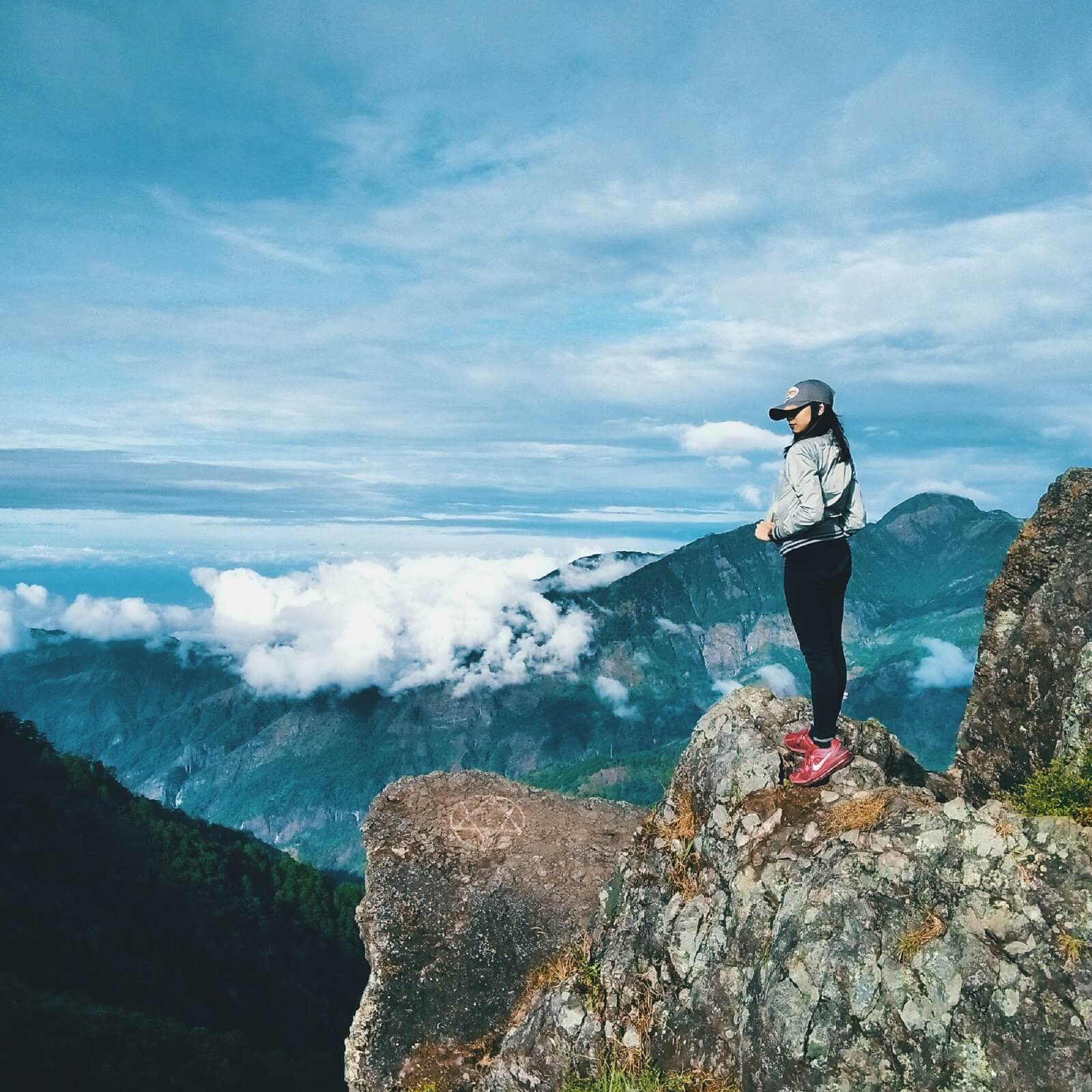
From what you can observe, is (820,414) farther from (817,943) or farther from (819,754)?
(817,943)

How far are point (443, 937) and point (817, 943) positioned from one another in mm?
10584

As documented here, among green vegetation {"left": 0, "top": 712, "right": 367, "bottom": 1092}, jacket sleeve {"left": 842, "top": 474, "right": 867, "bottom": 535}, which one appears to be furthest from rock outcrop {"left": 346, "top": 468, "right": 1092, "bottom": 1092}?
green vegetation {"left": 0, "top": 712, "right": 367, "bottom": 1092}

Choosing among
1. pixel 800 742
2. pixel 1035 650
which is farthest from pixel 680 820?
pixel 1035 650

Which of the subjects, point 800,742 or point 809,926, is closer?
point 809,926

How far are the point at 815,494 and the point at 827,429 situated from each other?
1.09 m

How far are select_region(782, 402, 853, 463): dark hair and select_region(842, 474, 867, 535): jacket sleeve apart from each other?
39 centimetres

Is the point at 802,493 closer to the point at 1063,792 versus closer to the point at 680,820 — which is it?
the point at 1063,792

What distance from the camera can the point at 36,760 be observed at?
132m

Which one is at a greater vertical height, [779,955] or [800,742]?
[800,742]

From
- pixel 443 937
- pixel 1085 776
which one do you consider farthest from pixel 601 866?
pixel 1085 776

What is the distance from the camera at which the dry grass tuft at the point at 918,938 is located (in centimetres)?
872

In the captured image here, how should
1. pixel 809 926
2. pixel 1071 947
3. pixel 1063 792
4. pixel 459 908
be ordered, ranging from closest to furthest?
pixel 1071 947 < pixel 809 926 < pixel 1063 792 < pixel 459 908

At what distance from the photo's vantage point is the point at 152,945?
112 meters

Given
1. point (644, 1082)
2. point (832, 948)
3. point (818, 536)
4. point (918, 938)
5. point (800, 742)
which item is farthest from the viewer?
point (800, 742)
